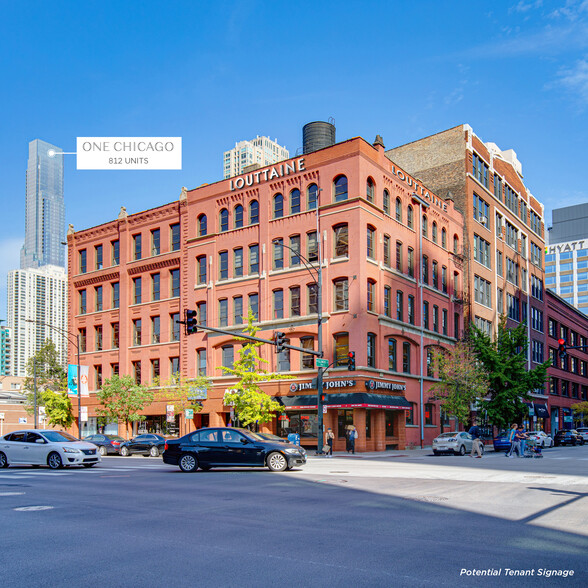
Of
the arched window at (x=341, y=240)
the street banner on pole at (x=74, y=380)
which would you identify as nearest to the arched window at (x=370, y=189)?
the arched window at (x=341, y=240)

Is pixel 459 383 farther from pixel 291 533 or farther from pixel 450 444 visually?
pixel 291 533

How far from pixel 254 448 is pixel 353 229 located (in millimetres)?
23332

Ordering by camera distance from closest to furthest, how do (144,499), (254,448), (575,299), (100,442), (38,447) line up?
(144,499) < (254,448) < (38,447) < (100,442) < (575,299)

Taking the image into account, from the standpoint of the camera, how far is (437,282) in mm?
53281

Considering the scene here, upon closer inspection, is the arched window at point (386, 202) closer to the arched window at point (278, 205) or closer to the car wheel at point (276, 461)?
the arched window at point (278, 205)

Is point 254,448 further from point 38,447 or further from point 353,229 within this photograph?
point 353,229

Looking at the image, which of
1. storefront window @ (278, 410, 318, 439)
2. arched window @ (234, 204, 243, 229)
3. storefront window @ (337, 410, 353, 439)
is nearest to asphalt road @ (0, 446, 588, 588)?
storefront window @ (337, 410, 353, 439)

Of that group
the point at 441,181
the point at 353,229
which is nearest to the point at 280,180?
the point at 353,229

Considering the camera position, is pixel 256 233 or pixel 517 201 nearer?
pixel 256 233

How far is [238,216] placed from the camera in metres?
49.1

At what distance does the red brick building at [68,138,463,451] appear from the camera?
139 feet

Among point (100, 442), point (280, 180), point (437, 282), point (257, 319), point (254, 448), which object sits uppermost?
point (280, 180)

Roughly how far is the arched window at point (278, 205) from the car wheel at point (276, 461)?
27123mm

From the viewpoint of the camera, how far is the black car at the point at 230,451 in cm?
2142
